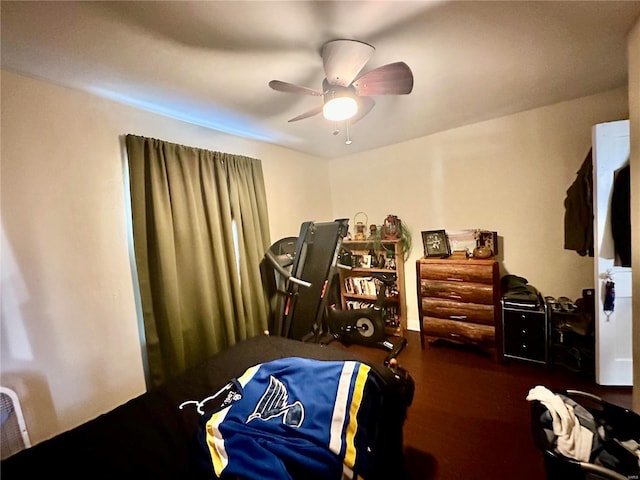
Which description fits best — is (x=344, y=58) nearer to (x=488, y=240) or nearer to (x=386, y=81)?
(x=386, y=81)

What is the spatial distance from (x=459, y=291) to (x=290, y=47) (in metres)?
2.43

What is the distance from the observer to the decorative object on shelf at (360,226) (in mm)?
3449

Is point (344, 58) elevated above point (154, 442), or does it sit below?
above

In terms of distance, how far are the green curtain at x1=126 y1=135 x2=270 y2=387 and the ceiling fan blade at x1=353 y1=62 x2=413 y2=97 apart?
1444mm

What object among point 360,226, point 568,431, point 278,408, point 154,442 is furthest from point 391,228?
point 154,442

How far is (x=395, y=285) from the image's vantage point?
319 centimetres

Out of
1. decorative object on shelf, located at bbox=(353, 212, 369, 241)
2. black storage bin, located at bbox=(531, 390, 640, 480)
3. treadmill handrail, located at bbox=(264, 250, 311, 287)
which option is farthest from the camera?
decorative object on shelf, located at bbox=(353, 212, 369, 241)

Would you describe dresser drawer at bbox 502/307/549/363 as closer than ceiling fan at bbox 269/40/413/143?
No

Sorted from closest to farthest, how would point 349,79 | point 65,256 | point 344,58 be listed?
point 344,58, point 349,79, point 65,256

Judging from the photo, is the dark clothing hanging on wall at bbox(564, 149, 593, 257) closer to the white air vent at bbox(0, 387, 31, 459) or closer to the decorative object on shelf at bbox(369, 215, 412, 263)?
the decorative object on shelf at bbox(369, 215, 412, 263)

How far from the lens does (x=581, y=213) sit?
212cm

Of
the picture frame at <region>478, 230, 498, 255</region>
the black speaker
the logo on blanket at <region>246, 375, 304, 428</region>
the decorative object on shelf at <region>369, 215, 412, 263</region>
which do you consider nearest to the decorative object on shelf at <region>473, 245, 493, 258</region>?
the picture frame at <region>478, 230, 498, 255</region>

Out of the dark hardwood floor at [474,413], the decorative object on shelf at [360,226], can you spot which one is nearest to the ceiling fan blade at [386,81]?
the decorative object on shelf at [360,226]

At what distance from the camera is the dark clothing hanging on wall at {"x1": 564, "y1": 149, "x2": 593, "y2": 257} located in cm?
207
